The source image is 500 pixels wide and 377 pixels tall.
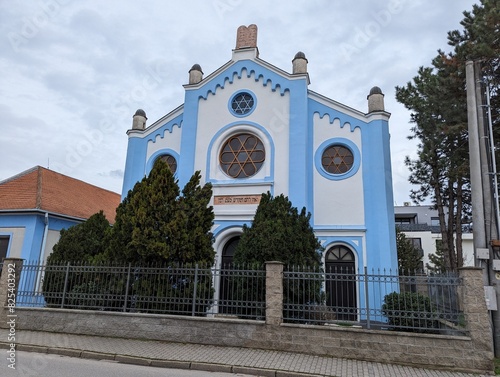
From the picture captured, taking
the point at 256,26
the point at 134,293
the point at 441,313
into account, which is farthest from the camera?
the point at 256,26

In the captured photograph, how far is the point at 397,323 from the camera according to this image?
8.40m

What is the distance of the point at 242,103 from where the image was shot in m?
14.3

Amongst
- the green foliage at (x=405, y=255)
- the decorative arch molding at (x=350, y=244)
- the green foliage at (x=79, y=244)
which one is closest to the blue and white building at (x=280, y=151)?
the decorative arch molding at (x=350, y=244)

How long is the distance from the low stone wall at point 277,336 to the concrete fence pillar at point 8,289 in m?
0.34

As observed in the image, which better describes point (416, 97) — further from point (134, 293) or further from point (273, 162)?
point (134, 293)

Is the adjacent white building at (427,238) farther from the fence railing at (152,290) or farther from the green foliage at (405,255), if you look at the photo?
the fence railing at (152,290)

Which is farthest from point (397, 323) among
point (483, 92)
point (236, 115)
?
point (236, 115)

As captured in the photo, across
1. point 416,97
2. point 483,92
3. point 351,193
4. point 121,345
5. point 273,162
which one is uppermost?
point 416,97

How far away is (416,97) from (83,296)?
14741 millimetres

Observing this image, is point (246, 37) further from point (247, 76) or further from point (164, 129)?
point (164, 129)

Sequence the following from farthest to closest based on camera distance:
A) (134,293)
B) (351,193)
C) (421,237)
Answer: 1. (421,237)
2. (351,193)
3. (134,293)

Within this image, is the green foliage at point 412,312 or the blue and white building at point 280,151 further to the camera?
the blue and white building at point 280,151

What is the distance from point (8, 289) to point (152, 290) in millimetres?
4119

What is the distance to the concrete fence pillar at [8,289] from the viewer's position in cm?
954
